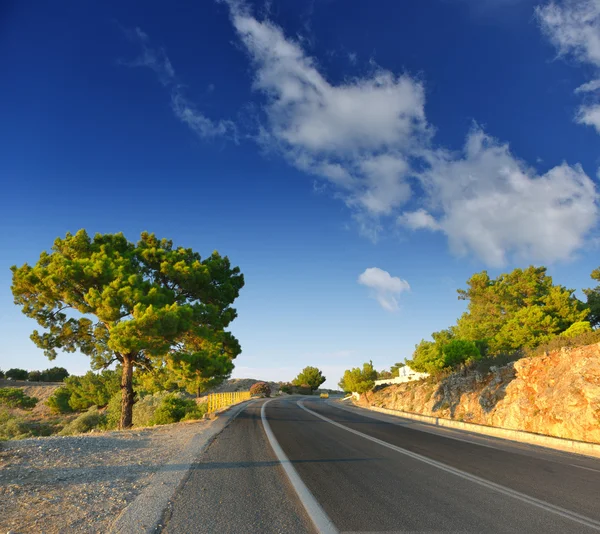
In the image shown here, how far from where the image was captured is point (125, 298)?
55.7ft

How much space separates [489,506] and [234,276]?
66.9 feet

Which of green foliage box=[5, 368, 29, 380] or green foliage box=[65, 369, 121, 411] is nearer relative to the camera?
green foliage box=[65, 369, 121, 411]

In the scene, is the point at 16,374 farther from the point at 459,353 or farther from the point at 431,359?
the point at 459,353

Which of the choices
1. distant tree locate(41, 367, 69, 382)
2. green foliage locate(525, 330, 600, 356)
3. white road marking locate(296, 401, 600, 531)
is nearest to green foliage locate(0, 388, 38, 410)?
distant tree locate(41, 367, 69, 382)

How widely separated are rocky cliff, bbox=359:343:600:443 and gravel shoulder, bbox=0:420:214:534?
13.9 m

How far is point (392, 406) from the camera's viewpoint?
33.9 m

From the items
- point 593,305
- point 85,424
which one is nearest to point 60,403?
point 85,424

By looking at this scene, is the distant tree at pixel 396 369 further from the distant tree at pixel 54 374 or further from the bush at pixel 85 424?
the distant tree at pixel 54 374

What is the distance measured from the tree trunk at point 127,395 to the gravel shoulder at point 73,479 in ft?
29.5

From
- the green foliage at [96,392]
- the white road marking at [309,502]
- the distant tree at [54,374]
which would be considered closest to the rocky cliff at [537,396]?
the white road marking at [309,502]

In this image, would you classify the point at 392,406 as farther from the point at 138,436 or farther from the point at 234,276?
the point at 138,436

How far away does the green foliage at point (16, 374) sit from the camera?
74.5 meters

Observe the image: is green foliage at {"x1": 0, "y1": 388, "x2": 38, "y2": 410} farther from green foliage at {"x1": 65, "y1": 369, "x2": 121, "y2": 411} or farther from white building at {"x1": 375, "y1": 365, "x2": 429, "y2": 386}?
white building at {"x1": 375, "y1": 365, "x2": 429, "y2": 386}

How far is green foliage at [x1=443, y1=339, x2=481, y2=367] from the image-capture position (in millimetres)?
28047
